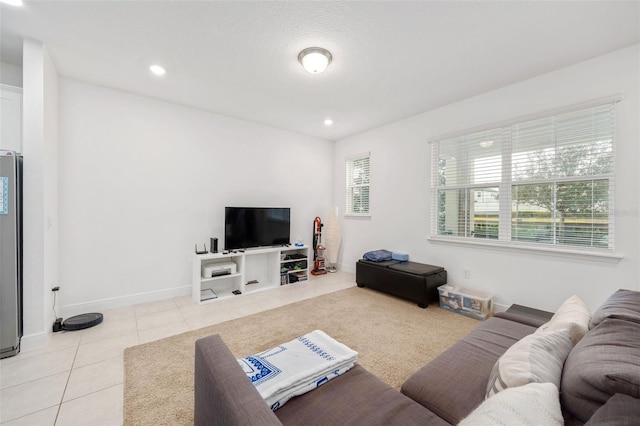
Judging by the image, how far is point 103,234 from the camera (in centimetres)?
311

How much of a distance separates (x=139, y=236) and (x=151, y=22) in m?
2.44

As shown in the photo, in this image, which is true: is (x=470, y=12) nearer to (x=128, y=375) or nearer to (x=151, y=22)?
(x=151, y=22)

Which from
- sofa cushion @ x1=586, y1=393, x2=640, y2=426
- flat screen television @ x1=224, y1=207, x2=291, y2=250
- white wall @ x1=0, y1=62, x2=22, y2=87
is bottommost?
sofa cushion @ x1=586, y1=393, x2=640, y2=426

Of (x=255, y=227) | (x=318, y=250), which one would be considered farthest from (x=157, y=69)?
(x=318, y=250)

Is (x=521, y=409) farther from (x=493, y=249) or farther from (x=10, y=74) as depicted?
(x=10, y=74)

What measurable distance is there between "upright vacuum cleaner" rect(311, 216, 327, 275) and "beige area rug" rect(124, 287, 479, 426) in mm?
1347

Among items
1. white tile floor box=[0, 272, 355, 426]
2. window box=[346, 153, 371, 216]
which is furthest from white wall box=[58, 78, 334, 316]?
window box=[346, 153, 371, 216]

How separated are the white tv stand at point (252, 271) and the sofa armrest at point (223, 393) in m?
2.42

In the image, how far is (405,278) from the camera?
3.38m

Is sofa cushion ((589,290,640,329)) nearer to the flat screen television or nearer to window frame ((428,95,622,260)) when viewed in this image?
window frame ((428,95,622,260))

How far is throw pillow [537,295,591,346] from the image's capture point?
124cm

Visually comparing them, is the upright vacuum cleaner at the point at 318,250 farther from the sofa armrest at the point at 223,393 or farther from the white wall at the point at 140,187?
the sofa armrest at the point at 223,393

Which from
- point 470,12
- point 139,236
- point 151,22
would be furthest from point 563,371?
point 139,236

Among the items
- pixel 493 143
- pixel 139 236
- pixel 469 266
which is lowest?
pixel 469 266
